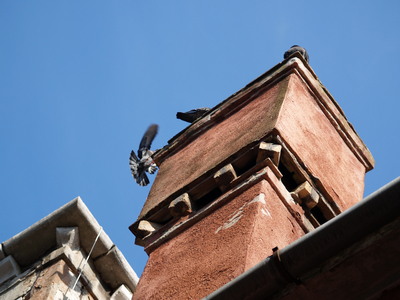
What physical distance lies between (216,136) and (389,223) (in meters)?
3.50

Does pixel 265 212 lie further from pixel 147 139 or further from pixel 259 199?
pixel 147 139

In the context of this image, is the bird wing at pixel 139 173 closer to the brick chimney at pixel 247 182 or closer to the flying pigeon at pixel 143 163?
the flying pigeon at pixel 143 163

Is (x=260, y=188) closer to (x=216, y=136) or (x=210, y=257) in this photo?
(x=210, y=257)

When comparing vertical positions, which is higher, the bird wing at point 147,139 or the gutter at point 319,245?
the bird wing at point 147,139

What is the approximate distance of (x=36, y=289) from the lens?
7.13 m

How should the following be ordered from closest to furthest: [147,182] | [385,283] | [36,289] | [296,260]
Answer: [385,283] < [296,260] < [36,289] < [147,182]

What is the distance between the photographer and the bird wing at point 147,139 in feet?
33.2

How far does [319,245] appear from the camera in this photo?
4.17 metres

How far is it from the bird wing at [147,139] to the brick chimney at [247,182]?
2057 millimetres

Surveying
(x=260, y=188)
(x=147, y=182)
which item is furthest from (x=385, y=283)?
(x=147, y=182)

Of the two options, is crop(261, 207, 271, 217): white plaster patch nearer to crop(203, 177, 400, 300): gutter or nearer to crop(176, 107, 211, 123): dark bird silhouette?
crop(203, 177, 400, 300): gutter

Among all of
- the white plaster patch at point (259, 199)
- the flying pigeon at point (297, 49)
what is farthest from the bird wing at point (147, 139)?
the white plaster patch at point (259, 199)

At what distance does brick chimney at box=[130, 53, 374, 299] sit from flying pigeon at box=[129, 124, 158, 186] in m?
1.67

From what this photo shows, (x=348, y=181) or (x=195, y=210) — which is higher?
(x=195, y=210)
